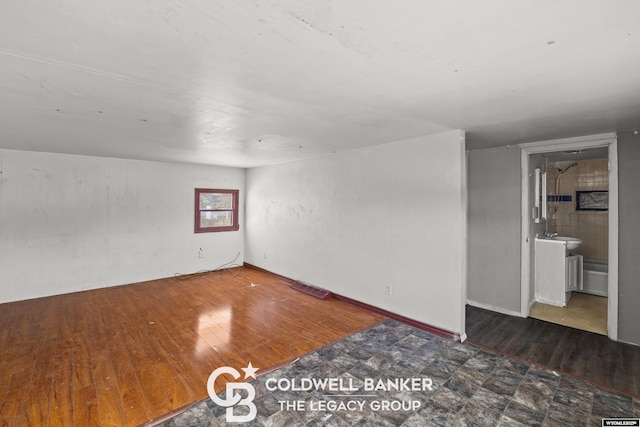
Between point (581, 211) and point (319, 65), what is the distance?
5.85 metres

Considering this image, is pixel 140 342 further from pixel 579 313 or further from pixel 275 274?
pixel 579 313

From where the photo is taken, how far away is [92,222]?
4.93 meters

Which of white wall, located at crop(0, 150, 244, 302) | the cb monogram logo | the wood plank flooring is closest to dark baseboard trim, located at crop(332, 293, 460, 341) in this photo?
the wood plank flooring

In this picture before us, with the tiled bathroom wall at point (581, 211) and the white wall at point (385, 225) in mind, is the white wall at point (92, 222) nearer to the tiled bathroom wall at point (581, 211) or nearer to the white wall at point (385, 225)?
the white wall at point (385, 225)

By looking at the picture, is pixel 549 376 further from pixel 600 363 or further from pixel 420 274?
pixel 420 274

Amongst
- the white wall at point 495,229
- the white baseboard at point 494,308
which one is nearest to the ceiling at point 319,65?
the white wall at point 495,229

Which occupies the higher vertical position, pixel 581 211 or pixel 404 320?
pixel 581 211

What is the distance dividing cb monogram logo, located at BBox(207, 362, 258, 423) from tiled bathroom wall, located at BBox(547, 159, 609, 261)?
569 cm

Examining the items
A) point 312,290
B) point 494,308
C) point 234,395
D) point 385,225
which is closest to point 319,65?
point 234,395

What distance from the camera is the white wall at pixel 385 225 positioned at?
10.6ft

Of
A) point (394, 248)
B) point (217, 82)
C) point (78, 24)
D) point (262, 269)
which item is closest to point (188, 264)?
point (262, 269)

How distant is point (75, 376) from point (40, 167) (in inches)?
144

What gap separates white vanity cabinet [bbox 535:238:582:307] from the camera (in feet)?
13.5

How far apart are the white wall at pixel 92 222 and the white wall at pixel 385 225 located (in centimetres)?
204
